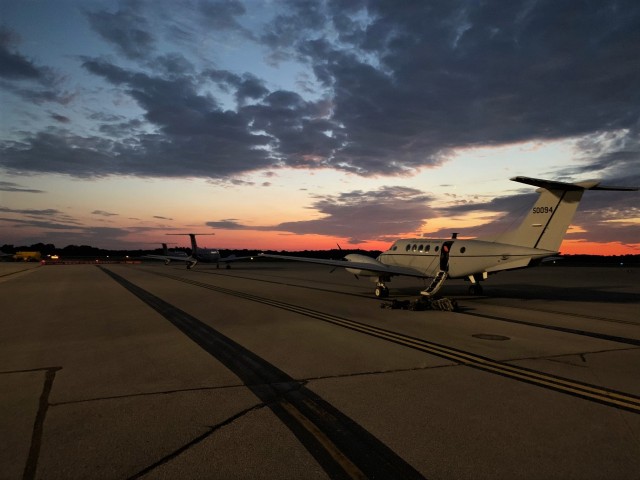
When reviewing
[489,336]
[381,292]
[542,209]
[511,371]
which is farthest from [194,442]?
[381,292]

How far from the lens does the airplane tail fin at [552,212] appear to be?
61.3 feet

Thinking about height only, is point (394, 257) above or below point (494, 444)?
above

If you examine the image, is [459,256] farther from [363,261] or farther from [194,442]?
[194,442]

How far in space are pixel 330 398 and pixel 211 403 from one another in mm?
1850

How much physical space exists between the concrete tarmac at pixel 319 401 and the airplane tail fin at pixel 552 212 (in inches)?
241

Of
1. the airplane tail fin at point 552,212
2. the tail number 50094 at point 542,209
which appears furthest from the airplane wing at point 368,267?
the tail number 50094 at point 542,209

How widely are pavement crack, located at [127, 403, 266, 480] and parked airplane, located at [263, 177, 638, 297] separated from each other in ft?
50.1

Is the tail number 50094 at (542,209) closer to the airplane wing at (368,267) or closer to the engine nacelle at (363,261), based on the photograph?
the airplane wing at (368,267)

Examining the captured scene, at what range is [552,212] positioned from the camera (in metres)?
19.3

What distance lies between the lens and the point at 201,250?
63.5m

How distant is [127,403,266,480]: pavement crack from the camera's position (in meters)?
4.39

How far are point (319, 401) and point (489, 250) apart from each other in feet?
57.8

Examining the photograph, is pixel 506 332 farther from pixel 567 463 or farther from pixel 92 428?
pixel 92 428

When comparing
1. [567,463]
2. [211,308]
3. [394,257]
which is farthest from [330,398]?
[394,257]
